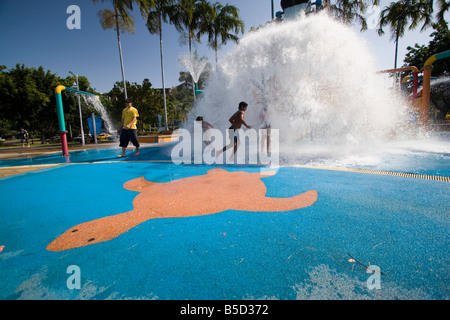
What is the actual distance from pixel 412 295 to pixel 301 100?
25.3 feet

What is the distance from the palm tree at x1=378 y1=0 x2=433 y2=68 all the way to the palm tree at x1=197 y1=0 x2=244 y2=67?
1534 centimetres

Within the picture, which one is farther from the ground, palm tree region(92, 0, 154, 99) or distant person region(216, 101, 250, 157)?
palm tree region(92, 0, 154, 99)

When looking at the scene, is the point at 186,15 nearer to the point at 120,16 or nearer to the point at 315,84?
the point at 120,16

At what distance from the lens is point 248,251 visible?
199 centimetres

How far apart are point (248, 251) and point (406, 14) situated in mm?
30122

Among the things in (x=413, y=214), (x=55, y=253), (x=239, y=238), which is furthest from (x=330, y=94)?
(x=55, y=253)

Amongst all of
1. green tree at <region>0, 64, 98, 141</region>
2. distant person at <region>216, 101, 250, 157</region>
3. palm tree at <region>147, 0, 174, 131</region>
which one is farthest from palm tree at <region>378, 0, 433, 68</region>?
green tree at <region>0, 64, 98, 141</region>

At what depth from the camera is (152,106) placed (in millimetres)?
27016

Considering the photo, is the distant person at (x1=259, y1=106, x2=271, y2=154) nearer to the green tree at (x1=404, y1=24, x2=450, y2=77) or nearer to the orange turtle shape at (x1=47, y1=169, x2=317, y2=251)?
the orange turtle shape at (x1=47, y1=169, x2=317, y2=251)

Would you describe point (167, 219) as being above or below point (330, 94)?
below

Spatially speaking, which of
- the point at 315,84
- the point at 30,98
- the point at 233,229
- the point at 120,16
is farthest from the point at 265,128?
the point at 30,98

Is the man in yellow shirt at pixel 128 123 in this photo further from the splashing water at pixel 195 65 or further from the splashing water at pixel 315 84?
the splashing water at pixel 195 65

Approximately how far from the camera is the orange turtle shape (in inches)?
94.3
